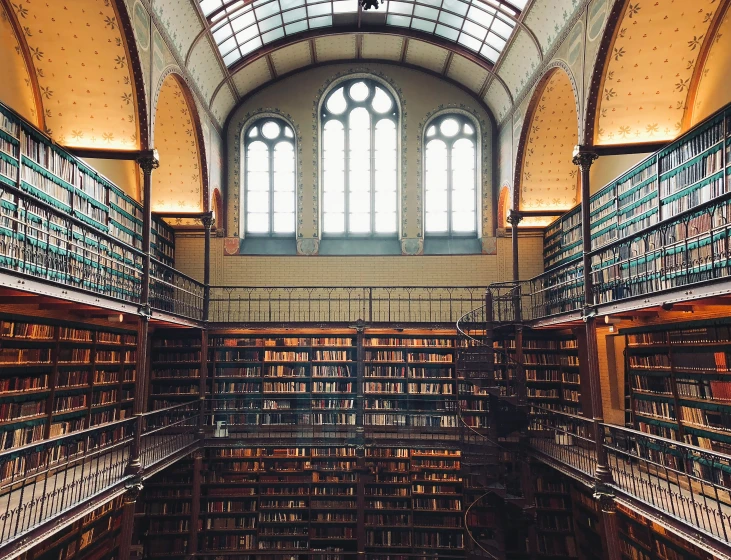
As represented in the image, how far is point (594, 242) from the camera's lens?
33.1ft

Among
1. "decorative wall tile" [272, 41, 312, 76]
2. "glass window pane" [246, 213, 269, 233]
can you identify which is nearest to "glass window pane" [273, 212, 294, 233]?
"glass window pane" [246, 213, 269, 233]

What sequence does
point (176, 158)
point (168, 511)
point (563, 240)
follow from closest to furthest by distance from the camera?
point (168, 511)
point (176, 158)
point (563, 240)

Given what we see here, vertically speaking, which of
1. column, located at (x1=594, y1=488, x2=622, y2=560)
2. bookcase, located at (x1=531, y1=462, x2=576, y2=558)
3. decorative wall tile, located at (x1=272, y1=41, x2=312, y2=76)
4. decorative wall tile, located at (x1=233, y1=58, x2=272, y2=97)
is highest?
decorative wall tile, located at (x1=272, y1=41, x2=312, y2=76)

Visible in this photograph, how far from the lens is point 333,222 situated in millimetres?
13367

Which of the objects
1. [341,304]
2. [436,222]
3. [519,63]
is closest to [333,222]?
[341,304]

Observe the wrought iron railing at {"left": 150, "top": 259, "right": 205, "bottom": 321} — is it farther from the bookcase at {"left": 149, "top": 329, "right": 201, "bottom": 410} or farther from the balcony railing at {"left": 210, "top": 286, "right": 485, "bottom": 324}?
the balcony railing at {"left": 210, "top": 286, "right": 485, "bottom": 324}

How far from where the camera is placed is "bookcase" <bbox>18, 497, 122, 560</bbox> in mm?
7219

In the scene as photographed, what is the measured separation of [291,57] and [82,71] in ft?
19.3

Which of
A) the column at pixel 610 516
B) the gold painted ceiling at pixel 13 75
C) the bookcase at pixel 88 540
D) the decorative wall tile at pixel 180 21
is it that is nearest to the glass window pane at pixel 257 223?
the decorative wall tile at pixel 180 21

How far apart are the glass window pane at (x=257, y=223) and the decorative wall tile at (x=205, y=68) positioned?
107 inches

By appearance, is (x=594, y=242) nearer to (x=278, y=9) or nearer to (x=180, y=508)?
(x=278, y=9)

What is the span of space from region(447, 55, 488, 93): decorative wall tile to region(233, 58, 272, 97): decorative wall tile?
4021mm

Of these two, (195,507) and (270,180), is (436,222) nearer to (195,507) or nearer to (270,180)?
(270,180)

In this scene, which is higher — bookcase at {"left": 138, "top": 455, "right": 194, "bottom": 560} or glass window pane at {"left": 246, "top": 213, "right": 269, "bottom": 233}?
glass window pane at {"left": 246, "top": 213, "right": 269, "bottom": 233}
